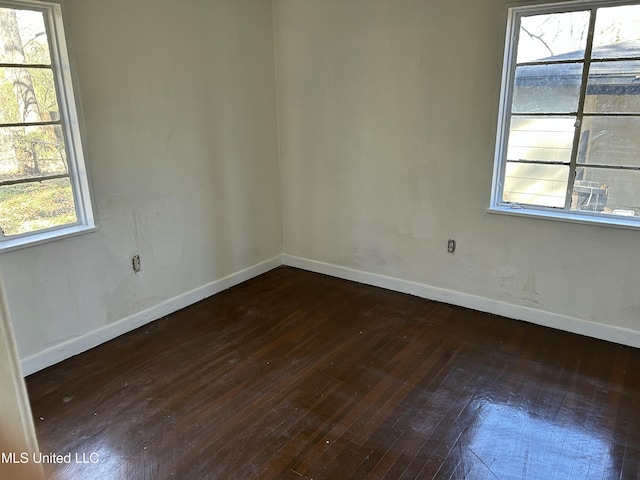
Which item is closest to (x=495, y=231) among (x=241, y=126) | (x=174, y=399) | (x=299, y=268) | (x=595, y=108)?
(x=595, y=108)

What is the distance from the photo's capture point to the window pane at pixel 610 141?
105 inches

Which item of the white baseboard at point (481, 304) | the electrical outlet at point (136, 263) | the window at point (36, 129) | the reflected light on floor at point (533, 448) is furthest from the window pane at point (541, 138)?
the window at point (36, 129)

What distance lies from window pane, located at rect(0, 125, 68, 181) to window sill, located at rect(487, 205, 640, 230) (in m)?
2.84

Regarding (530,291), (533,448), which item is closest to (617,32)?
(530,291)

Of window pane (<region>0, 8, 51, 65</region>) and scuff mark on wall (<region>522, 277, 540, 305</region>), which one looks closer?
window pane (<region>0, 8, 51, 65</region>)

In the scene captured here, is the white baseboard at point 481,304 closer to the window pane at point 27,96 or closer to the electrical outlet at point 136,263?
the electrical outlet at point 136,263

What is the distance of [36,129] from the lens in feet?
8.41

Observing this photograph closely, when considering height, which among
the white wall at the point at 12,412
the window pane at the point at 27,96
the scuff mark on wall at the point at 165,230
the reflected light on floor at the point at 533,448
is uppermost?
the window pane at the point at 27,96

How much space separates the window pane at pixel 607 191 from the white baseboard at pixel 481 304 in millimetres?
760

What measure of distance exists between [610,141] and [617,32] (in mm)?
626

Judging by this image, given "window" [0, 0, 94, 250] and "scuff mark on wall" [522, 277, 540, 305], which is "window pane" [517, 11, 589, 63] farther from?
Result: "window" [0, 0, 94, 250]

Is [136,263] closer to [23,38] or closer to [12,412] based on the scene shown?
[23,38]

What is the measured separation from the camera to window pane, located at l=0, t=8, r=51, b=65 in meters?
2.38

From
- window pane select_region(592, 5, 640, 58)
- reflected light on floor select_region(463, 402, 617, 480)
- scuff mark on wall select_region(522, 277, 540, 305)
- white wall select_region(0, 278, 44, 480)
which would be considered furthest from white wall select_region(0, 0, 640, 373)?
white wall select_region(0, 278, 44, 480)
